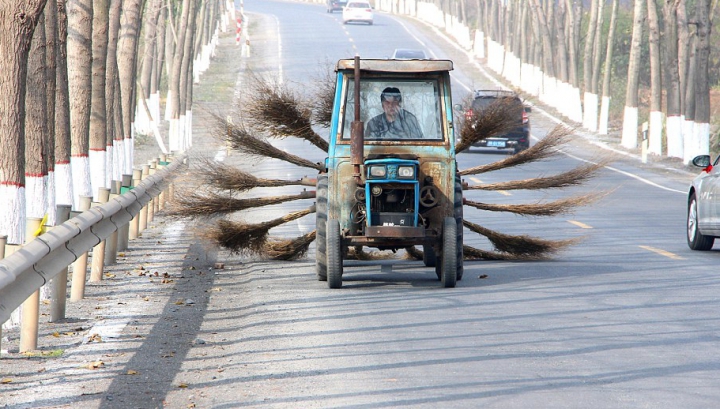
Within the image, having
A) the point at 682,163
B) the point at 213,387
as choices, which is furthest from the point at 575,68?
the point at 213,387

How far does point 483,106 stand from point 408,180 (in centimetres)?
419

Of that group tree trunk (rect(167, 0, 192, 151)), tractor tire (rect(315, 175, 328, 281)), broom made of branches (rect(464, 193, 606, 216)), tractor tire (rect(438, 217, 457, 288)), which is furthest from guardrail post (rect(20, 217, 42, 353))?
tree trunk (rect(167, 0, 192, 151))

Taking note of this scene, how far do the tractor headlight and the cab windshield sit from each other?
767 mm

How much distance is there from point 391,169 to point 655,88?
115ft

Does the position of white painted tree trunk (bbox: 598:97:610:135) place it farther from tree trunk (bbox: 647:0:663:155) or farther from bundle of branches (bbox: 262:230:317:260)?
bundle of branches (bbox: 262:230:317:260)

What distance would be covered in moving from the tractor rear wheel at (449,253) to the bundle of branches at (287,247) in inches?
115

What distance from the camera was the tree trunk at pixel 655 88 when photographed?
43781mm

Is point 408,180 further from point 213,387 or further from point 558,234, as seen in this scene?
point 558,234

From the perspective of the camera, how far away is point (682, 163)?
39625mm

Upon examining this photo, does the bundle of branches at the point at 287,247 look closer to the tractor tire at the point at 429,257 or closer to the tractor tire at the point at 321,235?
the tractor tire at the point at 429,257

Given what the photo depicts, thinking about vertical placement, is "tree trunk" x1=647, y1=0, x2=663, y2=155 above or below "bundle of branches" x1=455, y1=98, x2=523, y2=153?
below

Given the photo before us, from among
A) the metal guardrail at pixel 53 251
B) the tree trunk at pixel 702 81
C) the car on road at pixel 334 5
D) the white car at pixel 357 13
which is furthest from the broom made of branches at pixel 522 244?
the car on road at pixel 334 5

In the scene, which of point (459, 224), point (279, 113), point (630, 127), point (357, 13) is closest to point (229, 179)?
point (279, 113)

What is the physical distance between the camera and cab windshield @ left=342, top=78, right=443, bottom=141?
42.6 ft
